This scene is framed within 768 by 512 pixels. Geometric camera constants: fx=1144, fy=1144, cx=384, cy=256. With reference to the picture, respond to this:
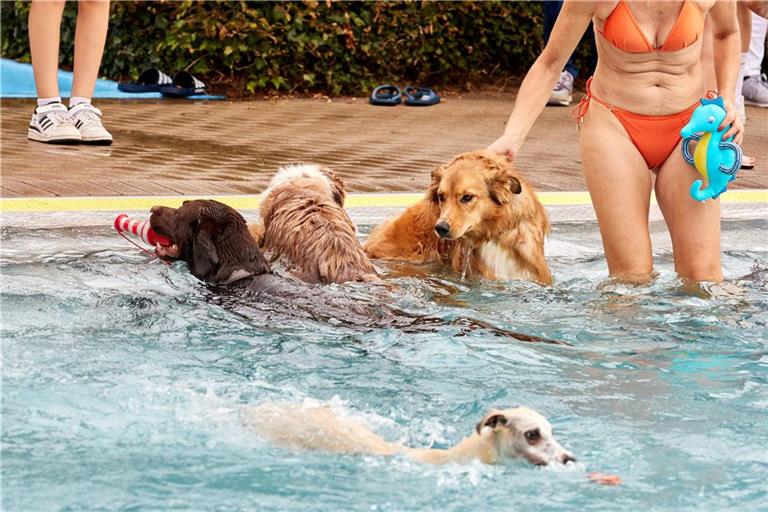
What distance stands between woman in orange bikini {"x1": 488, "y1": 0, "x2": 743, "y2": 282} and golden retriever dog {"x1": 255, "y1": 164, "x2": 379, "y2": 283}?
92 centimetres

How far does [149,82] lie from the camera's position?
1284cm

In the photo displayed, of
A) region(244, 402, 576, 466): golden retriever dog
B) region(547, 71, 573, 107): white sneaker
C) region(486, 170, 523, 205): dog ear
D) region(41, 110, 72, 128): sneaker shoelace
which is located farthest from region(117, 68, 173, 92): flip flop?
region(244, 402, 576, 466): golden retriever dog

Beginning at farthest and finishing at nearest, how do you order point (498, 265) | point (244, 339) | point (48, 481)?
point (498, 265), point (244, 339), point (48, 481)

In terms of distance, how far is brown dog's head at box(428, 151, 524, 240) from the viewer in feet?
19.5

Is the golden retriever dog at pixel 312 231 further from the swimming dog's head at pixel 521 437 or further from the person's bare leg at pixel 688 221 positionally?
the swimming dog's head at pixel 521 437

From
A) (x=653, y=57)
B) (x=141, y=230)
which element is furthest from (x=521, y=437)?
(x=141, y=230)

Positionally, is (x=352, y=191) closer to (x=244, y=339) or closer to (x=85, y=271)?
(x=85, y=271)

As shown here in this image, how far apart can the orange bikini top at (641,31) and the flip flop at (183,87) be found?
7.82 meters

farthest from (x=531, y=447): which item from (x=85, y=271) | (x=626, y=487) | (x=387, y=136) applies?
(x=387, y=136)

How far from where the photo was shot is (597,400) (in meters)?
4.30

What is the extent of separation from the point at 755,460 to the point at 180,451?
189 centimetres

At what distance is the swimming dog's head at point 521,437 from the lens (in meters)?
3.51

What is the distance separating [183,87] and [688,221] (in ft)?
26.5

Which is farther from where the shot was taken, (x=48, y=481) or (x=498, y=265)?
(x=498, y=265)
